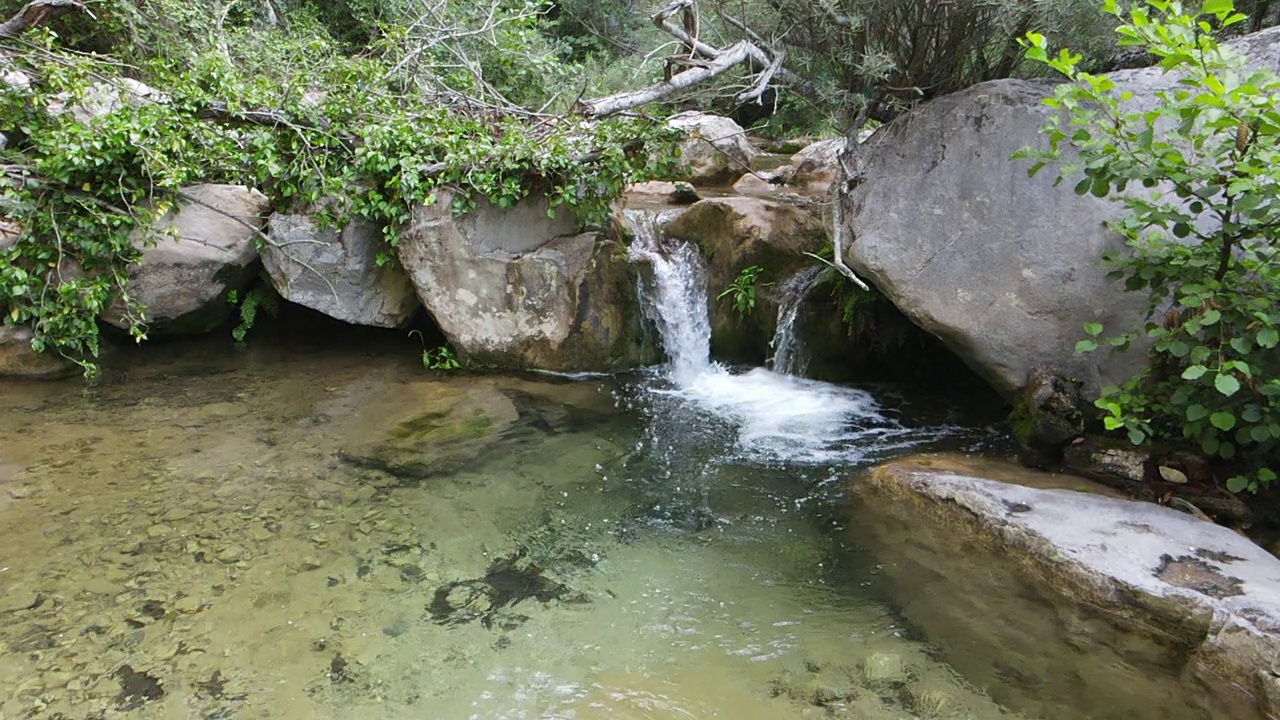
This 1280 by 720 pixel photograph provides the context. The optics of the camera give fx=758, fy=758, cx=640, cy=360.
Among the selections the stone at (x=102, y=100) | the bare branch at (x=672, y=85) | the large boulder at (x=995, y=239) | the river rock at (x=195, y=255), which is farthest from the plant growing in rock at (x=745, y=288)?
the stone at (x=102, y=100)

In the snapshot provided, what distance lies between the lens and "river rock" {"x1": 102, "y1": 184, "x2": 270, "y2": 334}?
252 inches

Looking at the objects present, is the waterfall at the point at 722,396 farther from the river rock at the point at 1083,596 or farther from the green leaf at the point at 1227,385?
the green leaf at the point at 1227,385

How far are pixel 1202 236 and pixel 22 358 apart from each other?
8070 mm

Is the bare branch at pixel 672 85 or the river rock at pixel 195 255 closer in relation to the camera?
the bare branch at pixel 672 85

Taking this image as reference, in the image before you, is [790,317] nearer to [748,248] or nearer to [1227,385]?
[748,248]

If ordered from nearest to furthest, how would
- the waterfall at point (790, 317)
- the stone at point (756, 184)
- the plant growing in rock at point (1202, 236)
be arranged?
the plant growing in rock at point (1202, 236), the waterfall at point (790, 317), the stone at point (756, 184)

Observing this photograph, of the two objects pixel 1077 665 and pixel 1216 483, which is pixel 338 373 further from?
pixel 1216 483

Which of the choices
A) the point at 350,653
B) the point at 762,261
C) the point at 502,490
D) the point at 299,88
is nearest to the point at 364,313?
the point at 299,88

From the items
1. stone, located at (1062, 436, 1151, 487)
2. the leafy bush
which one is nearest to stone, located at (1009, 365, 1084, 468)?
stone, located at (1062, 436, 1151, 487)

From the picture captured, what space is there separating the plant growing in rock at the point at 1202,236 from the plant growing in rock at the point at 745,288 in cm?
320

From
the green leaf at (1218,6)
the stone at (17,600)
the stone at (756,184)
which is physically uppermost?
the stone at (756,184)

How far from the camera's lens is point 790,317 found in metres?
6.78

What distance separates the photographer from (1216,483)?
4.07 m

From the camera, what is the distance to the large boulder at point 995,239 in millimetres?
4738
